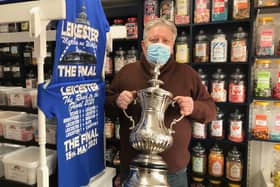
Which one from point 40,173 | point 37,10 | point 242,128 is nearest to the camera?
point 37,10

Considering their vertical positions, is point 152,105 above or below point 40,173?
above

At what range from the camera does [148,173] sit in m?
1.01

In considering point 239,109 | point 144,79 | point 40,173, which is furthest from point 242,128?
point 40,173

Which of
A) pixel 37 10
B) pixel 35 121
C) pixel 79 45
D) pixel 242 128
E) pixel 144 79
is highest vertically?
pixel 37 10

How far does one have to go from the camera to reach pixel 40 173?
110 cm

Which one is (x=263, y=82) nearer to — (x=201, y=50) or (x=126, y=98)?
(x=201, y=50)

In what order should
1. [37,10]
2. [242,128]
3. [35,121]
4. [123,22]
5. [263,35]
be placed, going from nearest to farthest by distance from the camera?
[37,10], [35,121], [263,35], [242,128], [123,22]

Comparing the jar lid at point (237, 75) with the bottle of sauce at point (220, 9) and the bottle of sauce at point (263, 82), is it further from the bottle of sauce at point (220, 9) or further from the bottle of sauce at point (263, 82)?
the bottle of sauce at point (220, 9)

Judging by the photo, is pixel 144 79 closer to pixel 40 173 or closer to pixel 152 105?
pixel 152 105

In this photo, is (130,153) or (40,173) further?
(130,153)

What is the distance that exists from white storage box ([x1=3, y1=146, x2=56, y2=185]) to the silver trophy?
1.30ft

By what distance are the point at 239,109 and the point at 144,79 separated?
1.07 meters

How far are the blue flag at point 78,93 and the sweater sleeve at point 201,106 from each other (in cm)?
49

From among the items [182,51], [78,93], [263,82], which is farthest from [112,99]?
[263,82]
